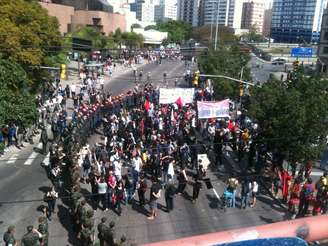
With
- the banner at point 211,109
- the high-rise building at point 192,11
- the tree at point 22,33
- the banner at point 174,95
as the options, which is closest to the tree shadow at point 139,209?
the banner at point 211,109

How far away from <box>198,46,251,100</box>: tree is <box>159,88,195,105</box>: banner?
791cm

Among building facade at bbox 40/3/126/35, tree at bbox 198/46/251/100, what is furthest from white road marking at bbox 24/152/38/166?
building facade at bbox 40/3/126/35

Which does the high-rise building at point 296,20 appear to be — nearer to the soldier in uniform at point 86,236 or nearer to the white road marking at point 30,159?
the white road marking at point 30,159

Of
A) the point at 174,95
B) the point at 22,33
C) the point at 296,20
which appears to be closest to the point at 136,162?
the point at 174,95

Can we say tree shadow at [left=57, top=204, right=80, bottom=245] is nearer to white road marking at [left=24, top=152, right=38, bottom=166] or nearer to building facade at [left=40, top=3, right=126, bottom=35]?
white road marking at [left=24, top=152, right=38, bottom=166]

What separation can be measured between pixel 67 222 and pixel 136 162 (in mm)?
3828

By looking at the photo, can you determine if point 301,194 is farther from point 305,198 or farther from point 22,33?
point 22,33

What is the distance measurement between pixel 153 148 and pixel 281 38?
178649mm

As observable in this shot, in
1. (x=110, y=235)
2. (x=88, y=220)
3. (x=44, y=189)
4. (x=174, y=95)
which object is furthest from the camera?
(x=174, y=95)

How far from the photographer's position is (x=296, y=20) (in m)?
180

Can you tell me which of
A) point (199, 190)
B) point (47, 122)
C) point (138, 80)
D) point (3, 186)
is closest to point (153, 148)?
point (199, 190)

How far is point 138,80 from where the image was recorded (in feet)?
169

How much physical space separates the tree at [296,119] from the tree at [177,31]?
3957 inches

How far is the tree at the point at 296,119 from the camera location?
17328 millimetres
